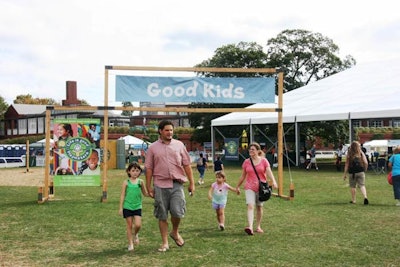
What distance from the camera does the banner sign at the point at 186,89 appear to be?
1241cm

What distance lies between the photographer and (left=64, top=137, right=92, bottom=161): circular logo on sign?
12430 millimetres

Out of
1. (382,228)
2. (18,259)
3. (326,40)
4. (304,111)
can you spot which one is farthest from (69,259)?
(326,40)

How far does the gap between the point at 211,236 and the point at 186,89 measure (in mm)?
5541

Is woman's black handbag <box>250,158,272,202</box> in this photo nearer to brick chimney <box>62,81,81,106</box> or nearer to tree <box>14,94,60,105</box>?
brick chimney <box>62,81,81,106</box>

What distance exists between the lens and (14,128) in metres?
76.5

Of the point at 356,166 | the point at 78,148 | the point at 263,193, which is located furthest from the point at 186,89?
the point at 263,193

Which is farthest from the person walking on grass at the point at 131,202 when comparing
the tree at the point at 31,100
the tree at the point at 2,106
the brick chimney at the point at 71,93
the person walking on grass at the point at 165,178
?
the tree at the point at 31,100

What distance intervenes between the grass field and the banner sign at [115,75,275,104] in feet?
9.08

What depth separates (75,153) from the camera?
491 inches

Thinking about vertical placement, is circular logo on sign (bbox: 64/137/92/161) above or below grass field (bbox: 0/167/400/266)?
above

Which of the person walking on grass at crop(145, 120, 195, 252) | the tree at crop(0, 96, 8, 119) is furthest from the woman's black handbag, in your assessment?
the tree at crop(0, 96, 8, 119)

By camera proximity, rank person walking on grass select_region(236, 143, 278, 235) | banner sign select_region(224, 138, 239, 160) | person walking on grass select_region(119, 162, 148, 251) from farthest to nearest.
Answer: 1. banner sign select_region(224, 138, 239, 160)
2. person walking on grass select_region(236, 143, 278, 235)
3. person walking on grass select_region(119, 162, 148, 251)

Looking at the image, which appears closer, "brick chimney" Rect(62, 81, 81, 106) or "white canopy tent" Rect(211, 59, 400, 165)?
"white canopy tent" Rect(211, 59, 400, 165)

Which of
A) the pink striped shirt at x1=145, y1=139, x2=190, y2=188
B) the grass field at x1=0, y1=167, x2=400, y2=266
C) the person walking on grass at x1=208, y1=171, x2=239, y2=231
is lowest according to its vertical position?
the grass field at x1=0, y1=167, x2=400, y2=266
